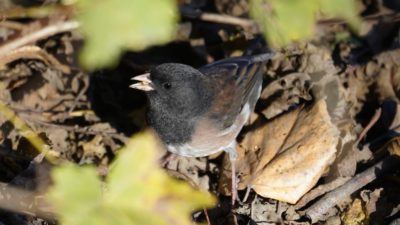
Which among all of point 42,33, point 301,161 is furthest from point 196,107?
point 42,33

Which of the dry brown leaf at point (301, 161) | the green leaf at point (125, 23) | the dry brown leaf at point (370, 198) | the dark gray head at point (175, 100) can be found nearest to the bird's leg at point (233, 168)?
the dry brown leaf at point (301, 161)

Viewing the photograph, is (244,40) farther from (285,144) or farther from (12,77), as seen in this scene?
(12,77)

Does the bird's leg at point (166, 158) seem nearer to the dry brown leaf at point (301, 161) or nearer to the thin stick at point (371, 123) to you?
the dry brown leaf at point (301, 161)

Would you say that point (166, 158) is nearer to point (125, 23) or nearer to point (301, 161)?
point (301, 161)

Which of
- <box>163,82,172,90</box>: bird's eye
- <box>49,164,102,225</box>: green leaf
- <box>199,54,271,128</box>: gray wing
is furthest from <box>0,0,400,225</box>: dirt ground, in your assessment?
<box>49,164,102,225</box>: green leaf

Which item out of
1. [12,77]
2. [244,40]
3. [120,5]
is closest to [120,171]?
[120,5]

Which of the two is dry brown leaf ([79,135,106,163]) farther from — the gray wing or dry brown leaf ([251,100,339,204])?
dry brown leaf ([251,100,339,204])
